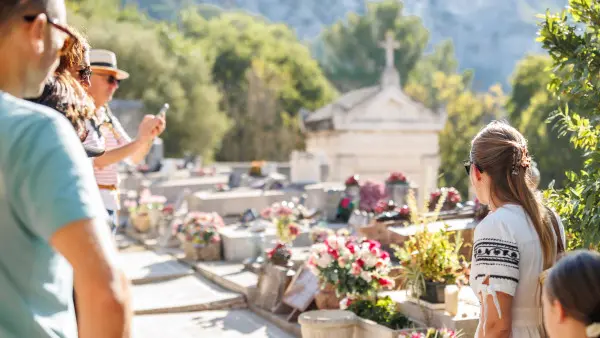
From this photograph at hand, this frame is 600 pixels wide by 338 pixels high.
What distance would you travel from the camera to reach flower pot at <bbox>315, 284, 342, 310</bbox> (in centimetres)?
704

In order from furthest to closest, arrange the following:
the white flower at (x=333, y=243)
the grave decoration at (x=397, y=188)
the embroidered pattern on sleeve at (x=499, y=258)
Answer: the grave decoration at (x=397, y=188) < the white flower at (x=333, y=243) < the embroidered pattern on sleeve at (x=499, y=258)

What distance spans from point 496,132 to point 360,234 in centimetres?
610

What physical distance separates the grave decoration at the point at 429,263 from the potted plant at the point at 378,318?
231 millimetres

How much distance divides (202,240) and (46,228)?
382 inches

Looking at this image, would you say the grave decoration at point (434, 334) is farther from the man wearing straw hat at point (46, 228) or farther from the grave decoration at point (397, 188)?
the grave decoration at point (397, 188)

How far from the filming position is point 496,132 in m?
3.04

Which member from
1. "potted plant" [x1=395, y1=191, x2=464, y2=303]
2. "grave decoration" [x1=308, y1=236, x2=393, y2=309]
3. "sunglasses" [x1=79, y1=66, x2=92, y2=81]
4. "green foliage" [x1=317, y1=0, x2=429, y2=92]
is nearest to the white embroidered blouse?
"sunglasses" [x1=79, y1=66, x2=92, y2=81]

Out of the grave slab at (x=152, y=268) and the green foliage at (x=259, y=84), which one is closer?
A: the grave slab at (x=152, y=268)

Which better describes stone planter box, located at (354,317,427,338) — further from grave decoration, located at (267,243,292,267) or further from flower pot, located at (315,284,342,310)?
grave decoration, located at (267,243,292,267)

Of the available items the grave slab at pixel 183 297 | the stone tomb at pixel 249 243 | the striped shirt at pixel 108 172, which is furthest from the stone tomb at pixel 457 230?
the striped shirt at pixel 108 172

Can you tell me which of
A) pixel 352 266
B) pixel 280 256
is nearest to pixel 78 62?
pixel 352 266

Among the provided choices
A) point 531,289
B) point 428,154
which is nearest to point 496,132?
point 531,289

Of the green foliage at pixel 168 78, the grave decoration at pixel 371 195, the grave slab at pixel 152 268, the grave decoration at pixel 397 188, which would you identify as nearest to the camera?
the grave slab at pixel 152 268

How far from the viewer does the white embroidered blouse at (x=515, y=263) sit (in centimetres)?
291
